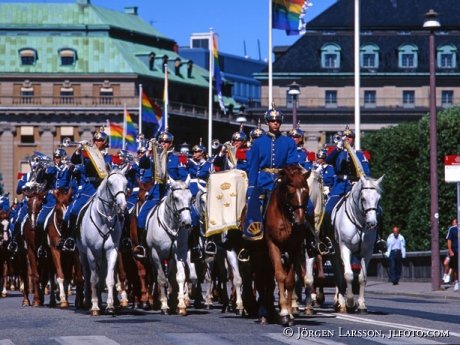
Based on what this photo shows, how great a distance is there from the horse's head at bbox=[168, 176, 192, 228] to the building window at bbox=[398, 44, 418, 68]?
111421 mm

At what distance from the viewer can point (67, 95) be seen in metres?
148

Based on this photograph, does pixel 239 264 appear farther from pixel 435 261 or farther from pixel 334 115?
pixel 334 115

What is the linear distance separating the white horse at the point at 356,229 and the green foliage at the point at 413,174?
38750mm

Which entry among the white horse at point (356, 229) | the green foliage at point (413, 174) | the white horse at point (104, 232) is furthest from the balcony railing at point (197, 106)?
the white horse at point (104, 232)

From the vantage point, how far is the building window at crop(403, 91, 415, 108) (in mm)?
137375

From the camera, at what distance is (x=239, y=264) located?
27078mm

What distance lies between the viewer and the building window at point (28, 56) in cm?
14500

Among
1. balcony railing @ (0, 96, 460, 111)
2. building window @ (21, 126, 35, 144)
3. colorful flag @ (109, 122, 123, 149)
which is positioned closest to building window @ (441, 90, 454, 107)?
balcony railing @ (0, 96, 460, 111)

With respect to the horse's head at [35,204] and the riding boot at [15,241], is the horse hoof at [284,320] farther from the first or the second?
the riding boot at [15,241]

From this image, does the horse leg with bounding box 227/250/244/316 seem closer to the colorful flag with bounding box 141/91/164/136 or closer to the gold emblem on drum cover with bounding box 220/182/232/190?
the gold emblem on drum cover with bounding box 220/182/232/190

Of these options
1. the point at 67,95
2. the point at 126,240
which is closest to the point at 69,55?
the point at 67,95

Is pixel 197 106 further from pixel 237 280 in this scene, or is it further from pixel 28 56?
pixel 237 280

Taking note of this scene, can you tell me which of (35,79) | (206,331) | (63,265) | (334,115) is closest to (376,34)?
(334,115)

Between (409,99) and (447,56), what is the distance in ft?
17.0
